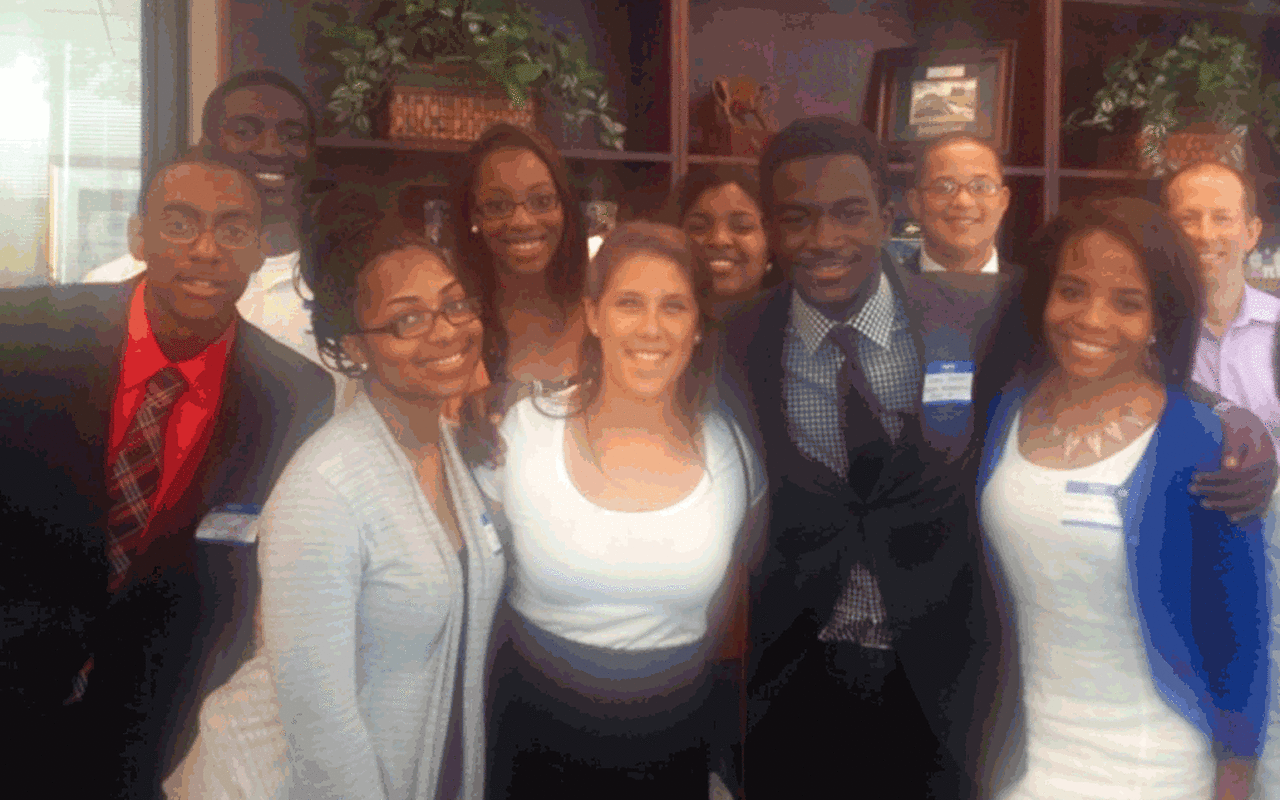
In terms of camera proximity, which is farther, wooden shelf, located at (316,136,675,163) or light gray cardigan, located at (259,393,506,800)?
wooden shelf, located at (316,136,675,163)

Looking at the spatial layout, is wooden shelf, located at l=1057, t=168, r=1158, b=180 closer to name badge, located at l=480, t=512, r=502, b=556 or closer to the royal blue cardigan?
the royal blue cardigan

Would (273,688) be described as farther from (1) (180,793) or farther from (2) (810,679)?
(2) (810,679)

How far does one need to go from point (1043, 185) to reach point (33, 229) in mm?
1573

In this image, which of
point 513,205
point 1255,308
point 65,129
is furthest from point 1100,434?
point 65,129

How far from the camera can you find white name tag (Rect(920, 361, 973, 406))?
121cm

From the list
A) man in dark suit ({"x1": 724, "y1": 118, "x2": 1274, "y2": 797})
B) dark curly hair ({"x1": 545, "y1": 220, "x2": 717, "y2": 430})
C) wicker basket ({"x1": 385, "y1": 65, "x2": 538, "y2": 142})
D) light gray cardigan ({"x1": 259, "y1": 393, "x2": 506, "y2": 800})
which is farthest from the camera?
wicker basket ({"x1": 385, "y1": 65, "x2": 538, "y2": 142})

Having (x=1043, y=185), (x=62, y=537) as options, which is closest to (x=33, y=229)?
(x=62, y=537)

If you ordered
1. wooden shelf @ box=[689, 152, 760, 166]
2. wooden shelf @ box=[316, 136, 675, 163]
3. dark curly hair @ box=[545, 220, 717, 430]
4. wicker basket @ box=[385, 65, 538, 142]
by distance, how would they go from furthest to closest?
wooden shelf @ box=[689, 152, 760, 166]
wicker basket @ box=[385, 65, 538, 142]
wooden shelf @ box=[316, 136, 675, 163]
dark curly hair @ box=[545, 220, 717, 430]

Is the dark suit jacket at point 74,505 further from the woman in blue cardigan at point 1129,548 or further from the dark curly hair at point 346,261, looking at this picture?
the woman in blue cardigan at point 1129,548

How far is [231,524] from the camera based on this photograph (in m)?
1.07

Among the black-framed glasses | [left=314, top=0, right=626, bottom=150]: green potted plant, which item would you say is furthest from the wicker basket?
the black-framed glasses

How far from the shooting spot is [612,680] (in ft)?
3.79

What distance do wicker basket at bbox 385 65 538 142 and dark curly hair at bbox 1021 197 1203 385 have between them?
36.2 inches

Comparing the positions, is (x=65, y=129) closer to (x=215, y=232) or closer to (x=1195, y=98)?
(x=215, y=232)
